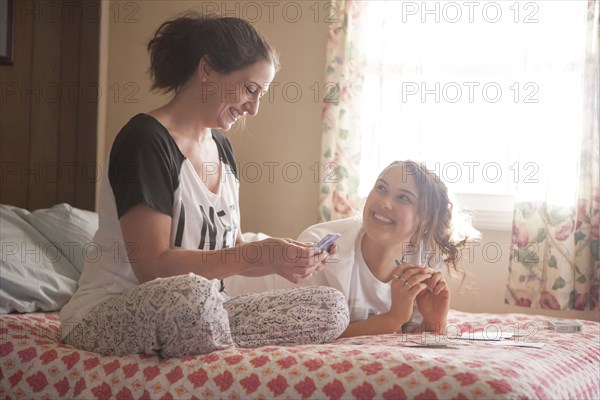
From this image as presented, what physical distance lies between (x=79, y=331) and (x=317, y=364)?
0.62 m

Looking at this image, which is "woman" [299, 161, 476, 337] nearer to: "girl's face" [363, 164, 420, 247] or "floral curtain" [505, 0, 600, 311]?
"girl's face" [363, 164, 420, 247]

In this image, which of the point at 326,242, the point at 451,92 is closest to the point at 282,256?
the point at 326,242

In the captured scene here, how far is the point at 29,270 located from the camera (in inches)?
102

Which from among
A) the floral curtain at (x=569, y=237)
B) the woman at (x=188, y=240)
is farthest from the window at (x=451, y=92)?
the woman at (x=188, y=240)

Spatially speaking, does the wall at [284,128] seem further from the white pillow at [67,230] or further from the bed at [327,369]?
the bed at [327,369]

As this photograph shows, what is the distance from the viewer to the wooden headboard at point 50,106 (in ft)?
11.5

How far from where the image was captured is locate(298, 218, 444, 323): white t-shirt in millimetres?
2432

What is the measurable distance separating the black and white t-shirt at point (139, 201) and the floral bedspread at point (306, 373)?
16cm

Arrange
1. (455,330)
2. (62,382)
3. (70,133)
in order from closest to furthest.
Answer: (62,382), (455,330), (70,133)

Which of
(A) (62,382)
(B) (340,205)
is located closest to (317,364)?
(A) (62,382)

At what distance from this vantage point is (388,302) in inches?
100

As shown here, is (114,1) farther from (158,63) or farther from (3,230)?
(158,63)

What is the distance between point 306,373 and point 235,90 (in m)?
0.82

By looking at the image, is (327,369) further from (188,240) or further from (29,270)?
(29,270)
